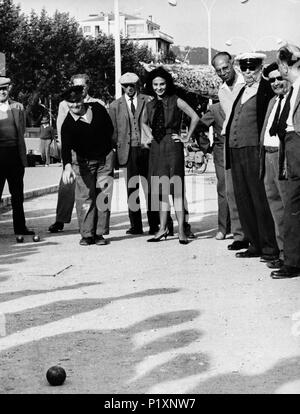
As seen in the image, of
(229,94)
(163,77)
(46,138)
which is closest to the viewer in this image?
(229,94)

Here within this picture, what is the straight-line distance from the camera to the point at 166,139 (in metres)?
12.4

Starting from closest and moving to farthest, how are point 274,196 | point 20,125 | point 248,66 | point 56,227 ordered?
point 274,196, point 248,66, point 20,125, point 56,227

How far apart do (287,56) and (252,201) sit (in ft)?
7.09

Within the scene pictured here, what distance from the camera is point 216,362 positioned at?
6.04 m

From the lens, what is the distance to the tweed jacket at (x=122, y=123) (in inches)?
536

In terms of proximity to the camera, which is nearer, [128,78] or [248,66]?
[248,66]

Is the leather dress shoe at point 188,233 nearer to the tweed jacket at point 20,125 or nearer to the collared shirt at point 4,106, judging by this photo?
the tweed jacket at point 20,125

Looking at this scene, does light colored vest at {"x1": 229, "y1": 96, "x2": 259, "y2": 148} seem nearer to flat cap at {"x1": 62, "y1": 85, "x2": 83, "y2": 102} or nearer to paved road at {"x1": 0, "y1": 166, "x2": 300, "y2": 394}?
paved road at {"x1": 0, "y1": 166, "x2": 300, "y2": 394}

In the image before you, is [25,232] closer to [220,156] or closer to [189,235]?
[189,235]

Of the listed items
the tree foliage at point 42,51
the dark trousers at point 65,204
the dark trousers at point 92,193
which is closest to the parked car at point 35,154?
the tree foliage at point 42,51

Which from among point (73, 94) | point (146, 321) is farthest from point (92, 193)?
point (146, 321)

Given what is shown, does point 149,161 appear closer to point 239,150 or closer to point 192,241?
point 192,241

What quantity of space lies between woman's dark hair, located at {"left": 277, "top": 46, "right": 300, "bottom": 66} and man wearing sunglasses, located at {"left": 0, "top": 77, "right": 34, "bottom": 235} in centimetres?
485
